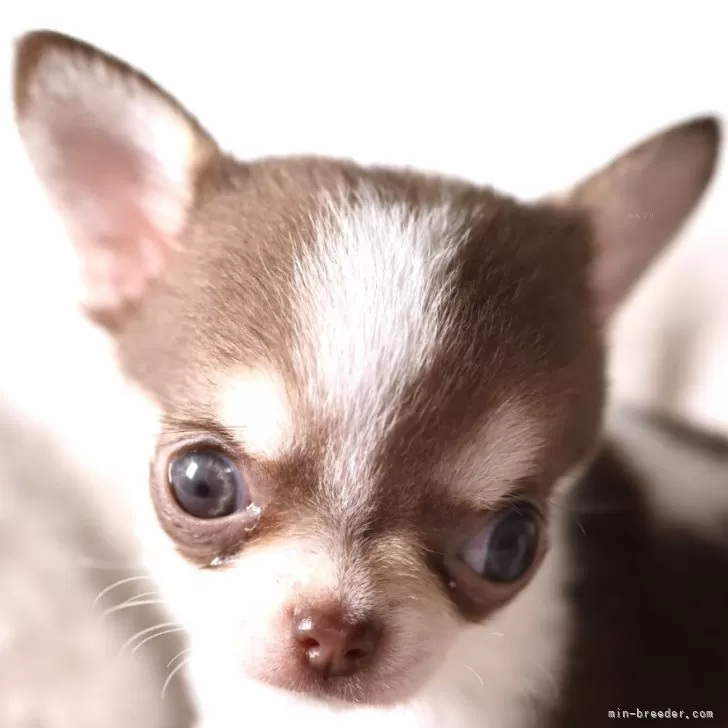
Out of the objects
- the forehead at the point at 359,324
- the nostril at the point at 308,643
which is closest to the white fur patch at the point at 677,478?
the forehead at the point at 359,324

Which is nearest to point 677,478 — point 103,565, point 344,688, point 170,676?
point 344,688

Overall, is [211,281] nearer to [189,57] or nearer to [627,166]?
[627,166]

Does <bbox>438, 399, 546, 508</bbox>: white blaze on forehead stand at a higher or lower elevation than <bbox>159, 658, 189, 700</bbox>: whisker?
higher

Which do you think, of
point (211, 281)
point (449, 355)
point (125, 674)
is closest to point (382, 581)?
point (449, 355)

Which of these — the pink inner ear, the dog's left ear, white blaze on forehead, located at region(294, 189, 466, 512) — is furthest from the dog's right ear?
the dog's left ear

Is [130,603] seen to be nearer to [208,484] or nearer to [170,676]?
[170,676]

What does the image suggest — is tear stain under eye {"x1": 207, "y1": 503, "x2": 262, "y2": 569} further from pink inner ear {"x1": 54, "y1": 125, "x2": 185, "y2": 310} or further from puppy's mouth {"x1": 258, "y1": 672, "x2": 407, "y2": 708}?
pink inner ear {"x1": 54, "y1": 125, "x2": 185, "y2": 310}

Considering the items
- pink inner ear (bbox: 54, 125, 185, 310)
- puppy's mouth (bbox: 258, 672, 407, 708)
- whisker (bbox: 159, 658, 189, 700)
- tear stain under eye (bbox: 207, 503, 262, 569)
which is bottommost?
whisker (bbox: 159, 658, 189, 700)
